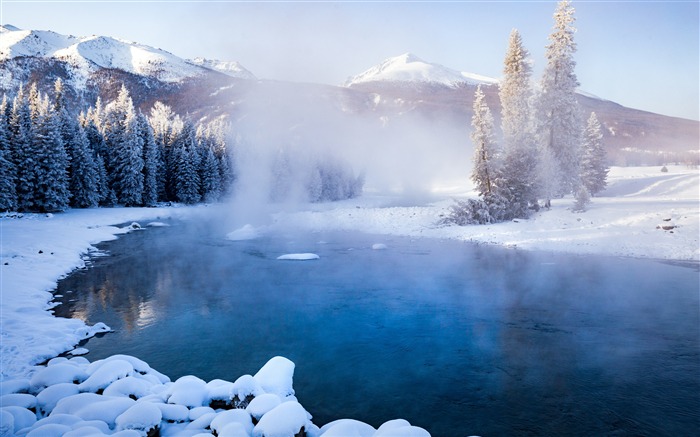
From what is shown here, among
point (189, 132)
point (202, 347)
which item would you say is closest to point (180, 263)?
point (202, 347)

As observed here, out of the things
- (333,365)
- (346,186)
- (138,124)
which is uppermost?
(138,124)

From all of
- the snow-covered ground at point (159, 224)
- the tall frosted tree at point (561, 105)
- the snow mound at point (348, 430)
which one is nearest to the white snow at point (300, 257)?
the snow-covered ground at point (159, 224)

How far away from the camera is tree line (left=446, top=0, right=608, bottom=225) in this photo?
33469 millimetres

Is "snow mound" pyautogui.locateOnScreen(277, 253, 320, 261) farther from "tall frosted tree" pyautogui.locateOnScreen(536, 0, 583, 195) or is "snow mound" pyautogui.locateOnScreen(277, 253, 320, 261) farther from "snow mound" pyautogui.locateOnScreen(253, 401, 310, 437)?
"tall frosted tree" pyautogui.locateOnScreen(536, 0, 583, 195)

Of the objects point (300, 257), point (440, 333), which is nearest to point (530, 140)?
point (300, 257)

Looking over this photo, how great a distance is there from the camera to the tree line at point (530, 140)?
110 ft

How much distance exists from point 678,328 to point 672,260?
1207 centimetres

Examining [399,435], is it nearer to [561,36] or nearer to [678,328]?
[678,328]

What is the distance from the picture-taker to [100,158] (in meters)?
52.6

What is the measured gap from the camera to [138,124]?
59281 mm

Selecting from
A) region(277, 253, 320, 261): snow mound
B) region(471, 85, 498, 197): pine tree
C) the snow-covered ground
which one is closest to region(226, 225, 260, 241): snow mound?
the snow-covered ground

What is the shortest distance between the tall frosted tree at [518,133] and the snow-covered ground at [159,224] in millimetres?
2318

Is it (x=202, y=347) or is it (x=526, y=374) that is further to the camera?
(x=202, y=347)

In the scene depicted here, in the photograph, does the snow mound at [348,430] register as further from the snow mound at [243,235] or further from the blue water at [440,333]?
the snow mound at [243,235]
